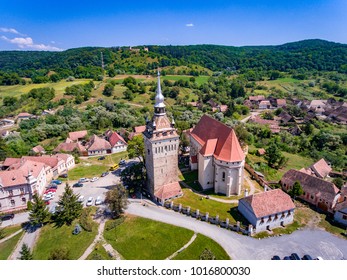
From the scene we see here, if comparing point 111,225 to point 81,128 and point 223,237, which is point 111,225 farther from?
point 81,128

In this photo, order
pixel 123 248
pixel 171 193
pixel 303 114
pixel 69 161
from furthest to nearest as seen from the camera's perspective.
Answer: pixel 303 114 < pixel 69 161 < pixel 171 193 < pixel 123 248

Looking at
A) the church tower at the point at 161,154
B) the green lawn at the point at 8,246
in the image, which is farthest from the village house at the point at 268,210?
the green lawn at the point at 8,246

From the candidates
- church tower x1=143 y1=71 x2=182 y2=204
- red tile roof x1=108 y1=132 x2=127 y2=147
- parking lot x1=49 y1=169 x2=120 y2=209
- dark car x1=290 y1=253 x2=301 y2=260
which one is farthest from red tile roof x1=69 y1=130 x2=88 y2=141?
dark car x1=290 y1=253 x2=301 y2=260

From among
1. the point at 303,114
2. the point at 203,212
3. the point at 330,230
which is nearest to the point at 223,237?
the point at 203,212

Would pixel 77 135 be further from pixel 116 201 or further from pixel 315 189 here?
pixel 315 189

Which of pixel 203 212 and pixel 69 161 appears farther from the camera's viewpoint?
pixel 69 161

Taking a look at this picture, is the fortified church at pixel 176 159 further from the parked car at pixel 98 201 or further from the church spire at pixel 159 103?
the parked car at pixel 98 201

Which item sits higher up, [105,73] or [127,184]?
[105,73]
